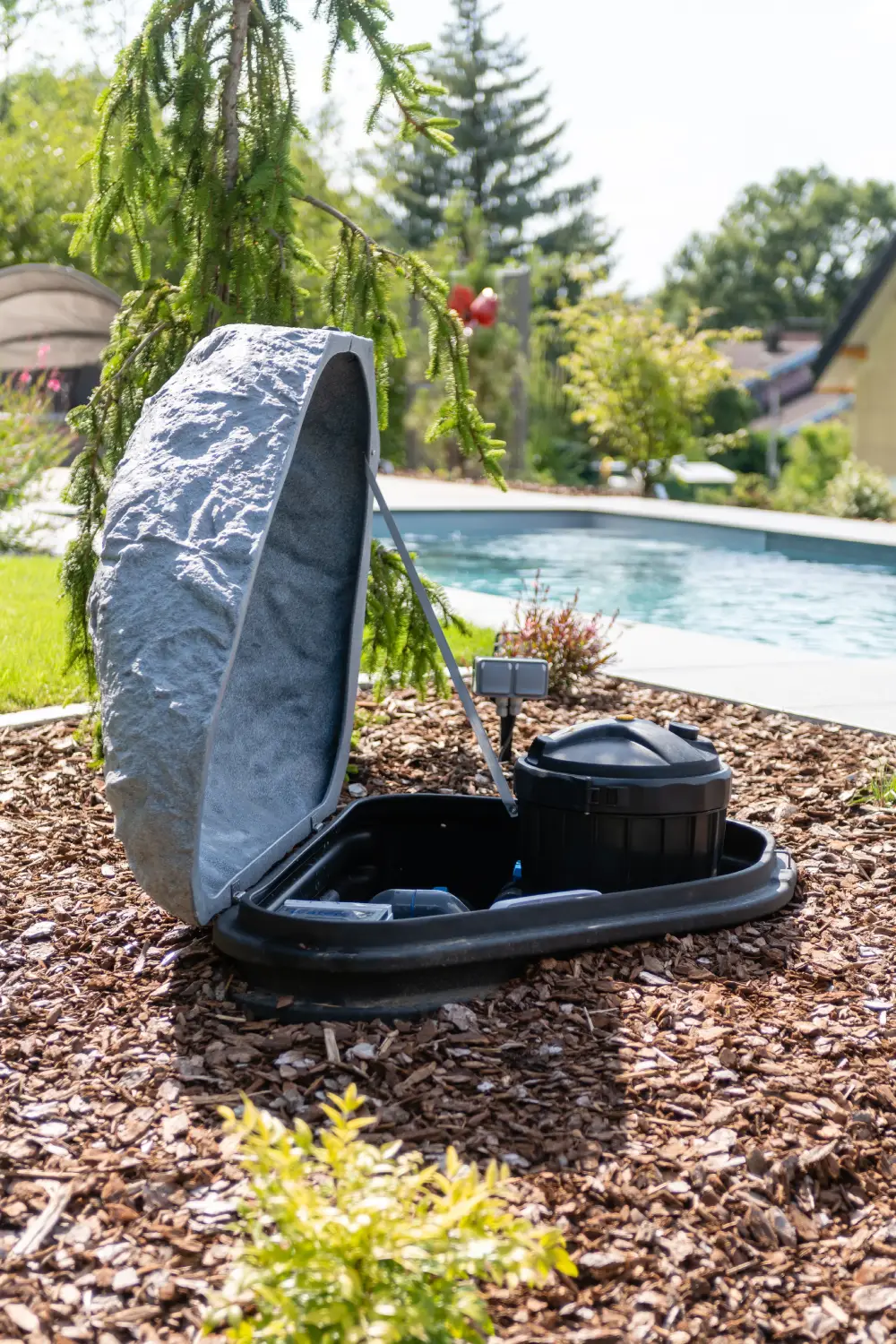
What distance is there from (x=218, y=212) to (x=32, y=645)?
288 cm

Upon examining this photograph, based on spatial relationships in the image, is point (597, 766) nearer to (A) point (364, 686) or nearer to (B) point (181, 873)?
(B) point (181, 873)

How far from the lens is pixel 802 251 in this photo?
5881 centimetres

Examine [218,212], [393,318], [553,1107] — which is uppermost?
[218,212]

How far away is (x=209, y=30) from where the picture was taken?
4227 mm

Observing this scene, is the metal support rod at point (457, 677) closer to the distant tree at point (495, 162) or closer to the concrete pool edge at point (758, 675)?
the concrete pool edge at point (758, 675)

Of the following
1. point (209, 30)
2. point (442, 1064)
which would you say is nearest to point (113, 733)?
point (442, 1064)

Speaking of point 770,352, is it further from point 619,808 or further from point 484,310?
point 619,808

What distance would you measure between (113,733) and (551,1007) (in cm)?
109

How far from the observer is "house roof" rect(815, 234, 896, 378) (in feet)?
73.1

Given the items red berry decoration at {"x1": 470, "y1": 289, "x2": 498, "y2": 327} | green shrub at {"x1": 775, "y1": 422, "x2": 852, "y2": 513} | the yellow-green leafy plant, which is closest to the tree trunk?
the yellow-green leafy plant

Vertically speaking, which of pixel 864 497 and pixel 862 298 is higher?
pixel 862 298

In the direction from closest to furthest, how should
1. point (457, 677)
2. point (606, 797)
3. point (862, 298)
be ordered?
point (606, 797) < point (457, 677) < point (862, 298)

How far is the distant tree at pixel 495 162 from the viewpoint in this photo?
40469 millimetres

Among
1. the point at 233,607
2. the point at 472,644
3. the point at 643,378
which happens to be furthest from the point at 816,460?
the point at 233,607
